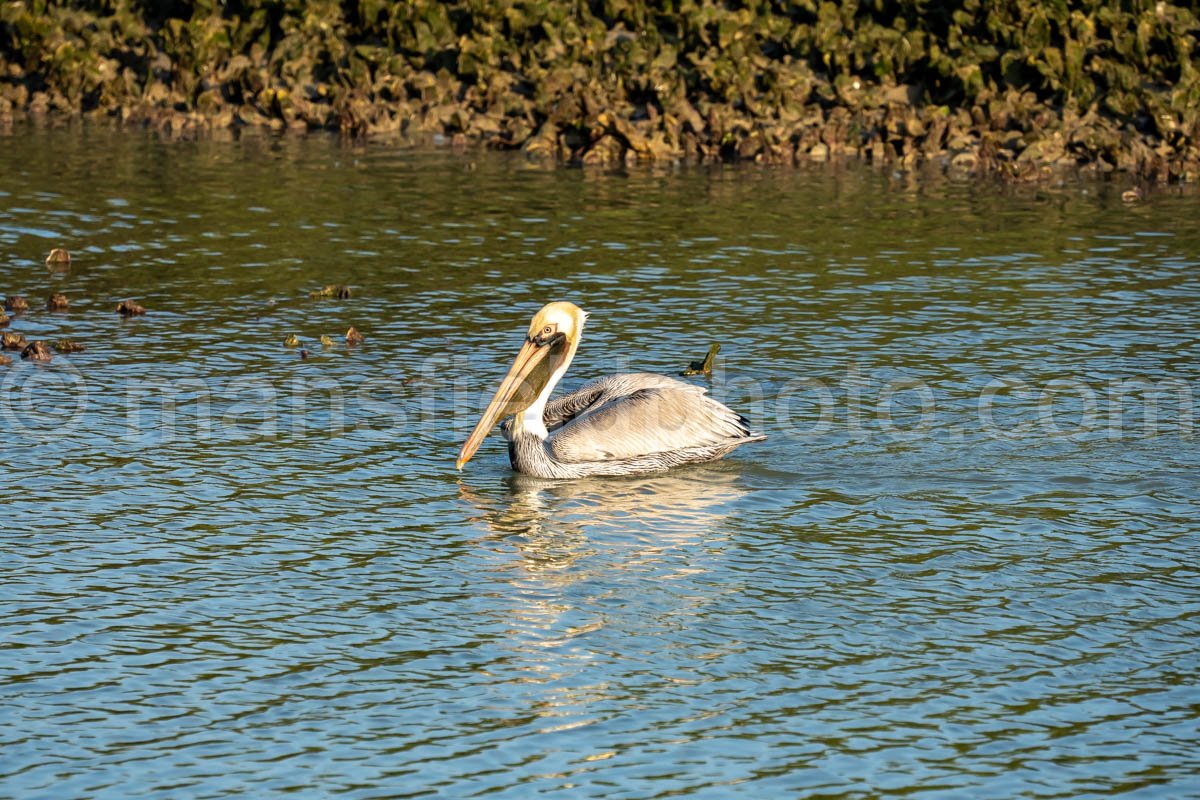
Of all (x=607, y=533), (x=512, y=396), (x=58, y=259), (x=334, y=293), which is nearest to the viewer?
(x=607, y=533)

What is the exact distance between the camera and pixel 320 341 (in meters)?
→ 19.0

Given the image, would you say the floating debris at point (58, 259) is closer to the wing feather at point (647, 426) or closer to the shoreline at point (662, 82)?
the wing feather at point (647, 426)

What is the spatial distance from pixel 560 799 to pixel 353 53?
30.1 m

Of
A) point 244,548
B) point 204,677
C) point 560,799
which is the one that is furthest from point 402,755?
point 244,548

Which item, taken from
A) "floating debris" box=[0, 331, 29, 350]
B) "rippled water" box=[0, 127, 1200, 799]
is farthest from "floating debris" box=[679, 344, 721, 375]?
"floating debris" box=[0, 331, 29, 350]

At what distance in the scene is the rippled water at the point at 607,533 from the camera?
939 cm

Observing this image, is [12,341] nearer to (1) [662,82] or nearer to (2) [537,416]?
(2) [537,416]

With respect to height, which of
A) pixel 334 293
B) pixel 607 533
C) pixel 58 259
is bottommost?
pixel 607 533

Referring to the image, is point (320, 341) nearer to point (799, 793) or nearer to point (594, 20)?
point (799, 793)

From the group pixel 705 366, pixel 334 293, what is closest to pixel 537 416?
pixel 705 366

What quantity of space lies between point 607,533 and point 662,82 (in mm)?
22461

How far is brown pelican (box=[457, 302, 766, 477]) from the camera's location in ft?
47.0

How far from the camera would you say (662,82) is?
34250 mm

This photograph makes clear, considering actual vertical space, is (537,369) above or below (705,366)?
above
